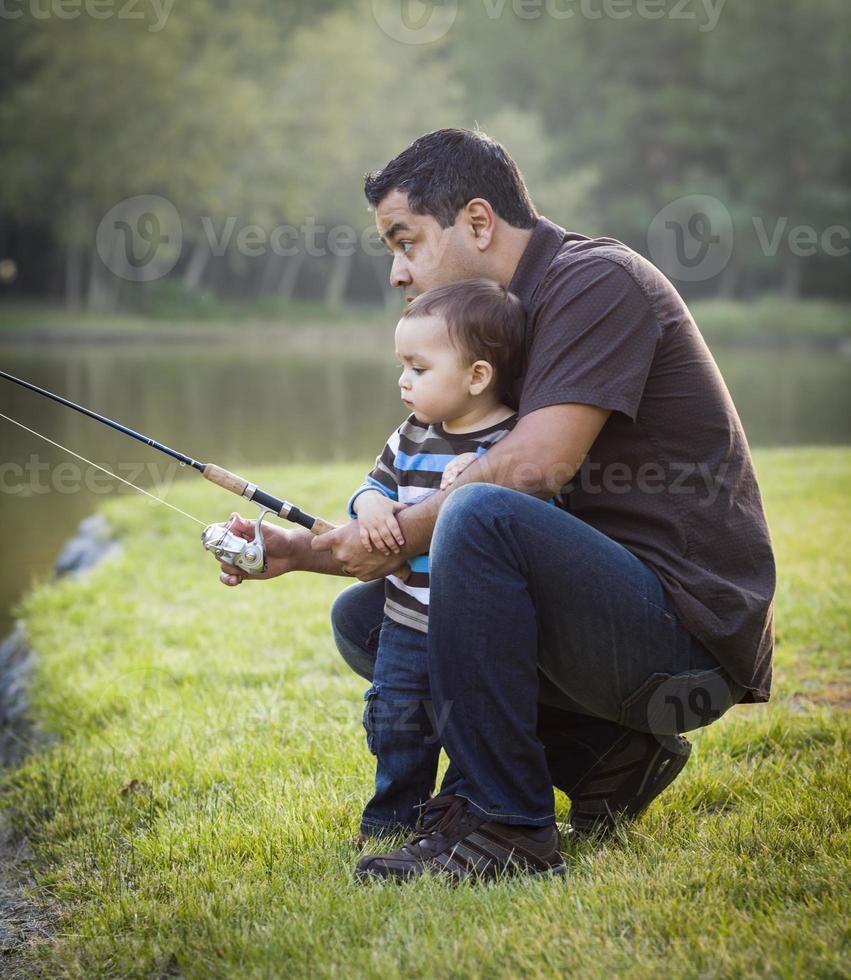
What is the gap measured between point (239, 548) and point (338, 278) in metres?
34.3

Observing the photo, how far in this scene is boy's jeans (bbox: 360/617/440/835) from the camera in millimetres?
2068

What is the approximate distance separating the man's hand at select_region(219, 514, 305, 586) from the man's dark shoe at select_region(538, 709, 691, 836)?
56cm

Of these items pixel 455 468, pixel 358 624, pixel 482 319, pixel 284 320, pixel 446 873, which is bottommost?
pixel 284 320

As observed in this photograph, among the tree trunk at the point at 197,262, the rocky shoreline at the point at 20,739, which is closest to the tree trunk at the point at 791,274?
the tree trunk at the point at 197,262

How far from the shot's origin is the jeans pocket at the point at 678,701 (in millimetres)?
1930

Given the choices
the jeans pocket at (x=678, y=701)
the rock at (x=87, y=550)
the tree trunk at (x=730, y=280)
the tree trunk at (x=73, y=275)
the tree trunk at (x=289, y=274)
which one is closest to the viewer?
the jeans pocket at (x=678, y=701)

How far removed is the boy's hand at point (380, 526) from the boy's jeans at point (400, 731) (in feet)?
0.60

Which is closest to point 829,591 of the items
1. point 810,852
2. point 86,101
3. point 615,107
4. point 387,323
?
point 810,852

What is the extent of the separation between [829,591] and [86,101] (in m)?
26.6

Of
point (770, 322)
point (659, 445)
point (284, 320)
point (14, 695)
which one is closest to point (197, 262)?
point (284, 320)

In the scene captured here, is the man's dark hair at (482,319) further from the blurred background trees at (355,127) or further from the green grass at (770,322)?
the green grass at (770,322)

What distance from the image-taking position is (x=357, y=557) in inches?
79.9

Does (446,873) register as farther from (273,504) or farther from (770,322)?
(770,322)

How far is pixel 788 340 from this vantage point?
30.0m
